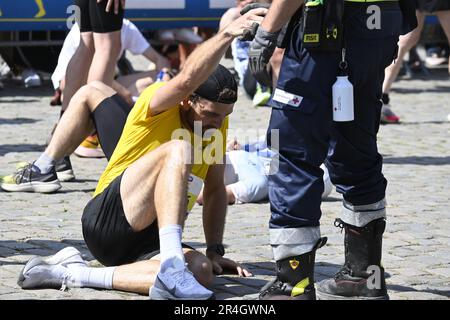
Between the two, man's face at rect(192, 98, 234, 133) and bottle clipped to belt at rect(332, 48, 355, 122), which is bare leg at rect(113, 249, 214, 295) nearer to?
man's face at rect(192, 98, 234, 133)

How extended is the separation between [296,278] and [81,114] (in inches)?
110

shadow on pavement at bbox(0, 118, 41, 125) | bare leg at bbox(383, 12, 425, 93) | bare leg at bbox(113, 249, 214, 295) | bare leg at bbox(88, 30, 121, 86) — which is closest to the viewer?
bare leg at bbox(113, 249, 214, 295)

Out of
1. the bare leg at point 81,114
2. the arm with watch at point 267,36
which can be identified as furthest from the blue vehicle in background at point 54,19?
the arm with watch at point 267,36

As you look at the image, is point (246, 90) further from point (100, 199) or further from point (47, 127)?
point (100, 199)

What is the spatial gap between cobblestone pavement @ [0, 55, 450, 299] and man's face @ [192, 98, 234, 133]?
0.75 m

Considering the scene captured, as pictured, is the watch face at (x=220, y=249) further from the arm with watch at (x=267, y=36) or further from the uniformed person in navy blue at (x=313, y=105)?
the arm with watch at (x=267, y=36)

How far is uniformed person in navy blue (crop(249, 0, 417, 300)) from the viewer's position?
14.3 feet

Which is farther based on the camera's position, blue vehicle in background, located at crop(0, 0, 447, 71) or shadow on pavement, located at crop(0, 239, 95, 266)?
blue vehicle in background, located at crop(0, 0, 447, 71)

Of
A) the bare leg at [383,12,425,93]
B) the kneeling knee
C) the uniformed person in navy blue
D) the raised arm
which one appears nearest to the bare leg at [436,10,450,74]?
the bare leg at [383,12,425,93]

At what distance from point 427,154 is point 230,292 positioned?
464 centimetres

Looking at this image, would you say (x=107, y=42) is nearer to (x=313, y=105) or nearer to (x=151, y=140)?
(x=151, y=140)

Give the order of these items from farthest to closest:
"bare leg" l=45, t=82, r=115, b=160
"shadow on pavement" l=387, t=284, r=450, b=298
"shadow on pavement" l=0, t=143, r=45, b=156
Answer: "shadow on pavement" l=0, t=143, r=45, b=156 → "bare leg" l=45, t=82, r=115, b=160 → "shadow on pavement" l=387, t=284, r=450, b=298

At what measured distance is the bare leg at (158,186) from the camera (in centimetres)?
466
